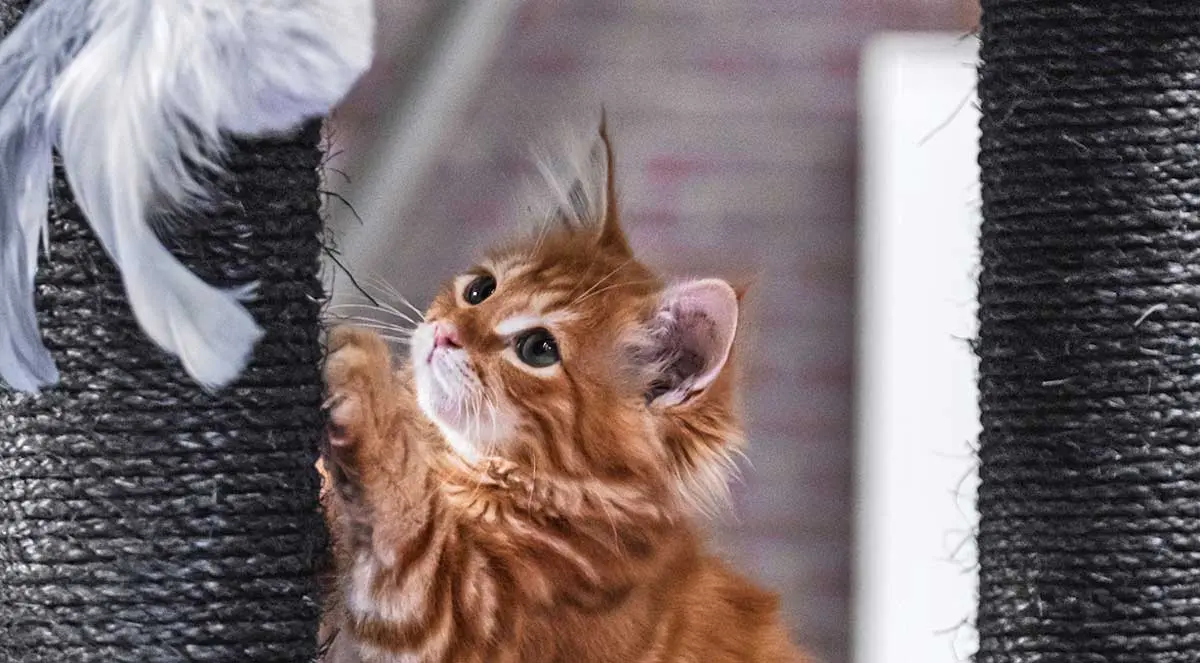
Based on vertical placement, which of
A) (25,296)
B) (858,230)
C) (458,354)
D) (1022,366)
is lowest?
(25,296)

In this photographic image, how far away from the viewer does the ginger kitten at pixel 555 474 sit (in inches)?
34.4

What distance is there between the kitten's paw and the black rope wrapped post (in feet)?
0.26

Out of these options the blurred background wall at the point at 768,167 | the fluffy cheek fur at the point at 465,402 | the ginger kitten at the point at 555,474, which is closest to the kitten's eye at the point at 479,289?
the ginger kitten at the point at 555,474

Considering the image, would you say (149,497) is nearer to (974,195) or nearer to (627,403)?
(627,403)

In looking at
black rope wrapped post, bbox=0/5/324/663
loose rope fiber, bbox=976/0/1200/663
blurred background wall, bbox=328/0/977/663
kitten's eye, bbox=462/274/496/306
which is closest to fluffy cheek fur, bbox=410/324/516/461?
kitten's eye, bbox=462/274/496/306

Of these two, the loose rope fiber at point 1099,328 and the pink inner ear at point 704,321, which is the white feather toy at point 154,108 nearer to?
the pink inner ear at point 704,321

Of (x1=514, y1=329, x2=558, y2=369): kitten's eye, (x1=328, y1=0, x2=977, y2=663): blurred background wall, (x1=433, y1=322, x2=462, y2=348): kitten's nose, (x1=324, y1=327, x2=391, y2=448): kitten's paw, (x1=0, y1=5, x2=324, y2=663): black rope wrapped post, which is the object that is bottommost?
(x1=0, y1=5, x2=324, y2=663): black rope wrapped post

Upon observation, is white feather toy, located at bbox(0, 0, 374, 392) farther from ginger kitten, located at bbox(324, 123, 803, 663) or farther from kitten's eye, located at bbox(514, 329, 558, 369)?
kitten's eye, located at bbox(514, 329, 558, 369)

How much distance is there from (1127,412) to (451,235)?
4.69 ft

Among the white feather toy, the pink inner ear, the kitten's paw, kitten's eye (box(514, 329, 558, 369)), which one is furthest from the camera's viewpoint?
kitten's eye (box(514, 329, 558, 369))

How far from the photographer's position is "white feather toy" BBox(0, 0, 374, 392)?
64 centimetres

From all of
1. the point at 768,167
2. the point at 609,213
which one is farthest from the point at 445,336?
the point at 768,167

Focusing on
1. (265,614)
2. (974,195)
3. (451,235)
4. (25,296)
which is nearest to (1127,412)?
(265,614)

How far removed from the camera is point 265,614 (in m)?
0.74
